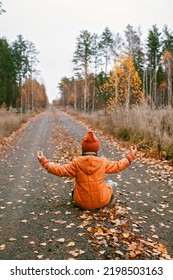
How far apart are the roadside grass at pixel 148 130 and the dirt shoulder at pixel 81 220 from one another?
1.99m

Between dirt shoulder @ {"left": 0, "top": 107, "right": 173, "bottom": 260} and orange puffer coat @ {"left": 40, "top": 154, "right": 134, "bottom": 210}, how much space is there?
0.81 ft

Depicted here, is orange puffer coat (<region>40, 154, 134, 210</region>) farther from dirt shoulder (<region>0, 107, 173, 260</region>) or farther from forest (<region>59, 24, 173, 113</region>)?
forest (<region>59, 24, 173, 113</region>)

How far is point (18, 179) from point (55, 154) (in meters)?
3.54

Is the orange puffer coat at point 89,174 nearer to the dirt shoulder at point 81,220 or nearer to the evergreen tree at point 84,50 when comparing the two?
the dirt shoulder at point 81,220

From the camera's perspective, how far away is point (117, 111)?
16.2 m

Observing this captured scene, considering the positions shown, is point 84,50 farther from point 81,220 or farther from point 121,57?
point 81,220

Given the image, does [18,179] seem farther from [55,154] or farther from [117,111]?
[117,111]

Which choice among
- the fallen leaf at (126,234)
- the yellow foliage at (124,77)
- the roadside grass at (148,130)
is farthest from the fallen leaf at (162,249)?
the yellow foliage at (124,77)

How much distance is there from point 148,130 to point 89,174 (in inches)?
302

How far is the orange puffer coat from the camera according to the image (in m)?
4.79

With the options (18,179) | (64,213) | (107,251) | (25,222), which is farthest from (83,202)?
(18,179)

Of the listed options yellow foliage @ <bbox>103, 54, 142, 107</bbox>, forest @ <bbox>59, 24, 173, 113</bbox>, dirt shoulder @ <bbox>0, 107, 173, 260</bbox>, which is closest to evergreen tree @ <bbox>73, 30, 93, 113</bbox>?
forest @ <bbox>59, 24, 173, 113</bbox>

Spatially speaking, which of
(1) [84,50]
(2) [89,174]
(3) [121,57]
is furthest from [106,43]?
(2) [89,174]

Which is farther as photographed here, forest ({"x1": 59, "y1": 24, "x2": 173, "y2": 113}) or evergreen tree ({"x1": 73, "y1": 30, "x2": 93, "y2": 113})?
evergreen tree ({"x1": 73, "y1": 30, "x2": 93, "y2": 113})
